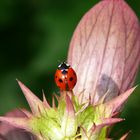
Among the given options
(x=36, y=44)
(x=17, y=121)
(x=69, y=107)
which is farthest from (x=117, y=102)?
(x=36, y=44)

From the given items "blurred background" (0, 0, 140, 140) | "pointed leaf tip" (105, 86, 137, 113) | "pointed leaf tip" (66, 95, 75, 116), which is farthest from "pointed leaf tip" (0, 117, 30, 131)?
"blurred background" (0, 0, 140, 140)

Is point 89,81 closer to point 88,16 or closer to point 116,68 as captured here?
point 116,68

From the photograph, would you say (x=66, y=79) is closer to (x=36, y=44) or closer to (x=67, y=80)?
(x=67, y=80)

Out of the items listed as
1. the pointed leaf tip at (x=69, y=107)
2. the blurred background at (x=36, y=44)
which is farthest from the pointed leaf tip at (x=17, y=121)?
the blurred background at (x=36, y=44)

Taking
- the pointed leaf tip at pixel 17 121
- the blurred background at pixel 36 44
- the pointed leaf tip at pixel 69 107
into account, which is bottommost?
Result: the pointed leaf tip at pixel 69 107

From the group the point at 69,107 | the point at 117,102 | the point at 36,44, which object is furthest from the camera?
the point at 36,44

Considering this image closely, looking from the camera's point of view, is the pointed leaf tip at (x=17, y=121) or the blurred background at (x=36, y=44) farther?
the blurred background at (x=36, y=44)

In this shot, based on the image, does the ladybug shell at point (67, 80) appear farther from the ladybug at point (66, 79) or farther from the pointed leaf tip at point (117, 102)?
the pointed leaf tip at point (117, 102)

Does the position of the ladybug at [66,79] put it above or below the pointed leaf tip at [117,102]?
above
